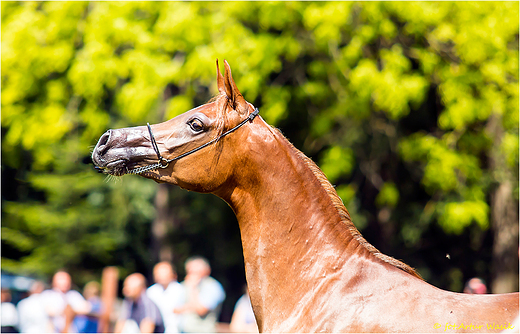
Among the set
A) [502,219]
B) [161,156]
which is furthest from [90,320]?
[502,219]

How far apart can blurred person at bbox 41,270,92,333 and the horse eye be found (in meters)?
5.49

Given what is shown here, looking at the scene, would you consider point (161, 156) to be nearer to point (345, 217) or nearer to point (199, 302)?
point (345, 217)

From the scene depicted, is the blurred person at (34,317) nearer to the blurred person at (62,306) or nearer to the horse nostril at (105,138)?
the blurred person at (62,306)

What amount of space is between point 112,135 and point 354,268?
1648 mm

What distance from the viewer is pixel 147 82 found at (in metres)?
9.83

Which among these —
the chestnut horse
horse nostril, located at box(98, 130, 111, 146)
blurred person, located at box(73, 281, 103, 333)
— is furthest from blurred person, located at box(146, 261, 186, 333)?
horse nostril, located at box(98, 130, 111, 146)

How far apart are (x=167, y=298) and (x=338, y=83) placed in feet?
20.3

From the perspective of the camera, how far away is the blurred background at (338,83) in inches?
362

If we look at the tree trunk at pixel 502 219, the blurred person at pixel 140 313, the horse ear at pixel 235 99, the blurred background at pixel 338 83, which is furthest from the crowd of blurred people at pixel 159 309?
the tree trunk at pixel 502 219

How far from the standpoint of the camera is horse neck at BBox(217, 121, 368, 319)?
2.90m

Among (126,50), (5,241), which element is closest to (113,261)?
(5,241)

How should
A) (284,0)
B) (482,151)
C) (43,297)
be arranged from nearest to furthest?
(43,297) → (284,0) → (482,151)

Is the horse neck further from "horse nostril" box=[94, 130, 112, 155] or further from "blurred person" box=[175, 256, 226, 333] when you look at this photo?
"blurred person" box=[175, 256, 226, 333]

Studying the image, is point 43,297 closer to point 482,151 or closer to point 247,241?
point 247,241
